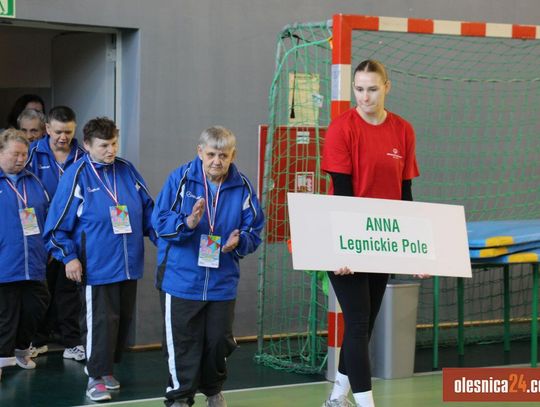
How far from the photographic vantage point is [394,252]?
181 inches

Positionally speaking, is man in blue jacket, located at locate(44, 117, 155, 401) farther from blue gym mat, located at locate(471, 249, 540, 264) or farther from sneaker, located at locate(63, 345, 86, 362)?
blue gym mat, located at locate(471, 249, 540, 264)

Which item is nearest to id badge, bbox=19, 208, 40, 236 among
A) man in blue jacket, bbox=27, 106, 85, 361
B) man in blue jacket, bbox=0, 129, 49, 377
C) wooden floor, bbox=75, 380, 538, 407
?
man in blue jacket, bbox=0, 129, 49, 377

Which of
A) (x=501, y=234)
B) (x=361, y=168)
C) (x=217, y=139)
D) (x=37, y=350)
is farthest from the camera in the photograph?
(x=37, y=350)

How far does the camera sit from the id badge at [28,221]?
5.83m

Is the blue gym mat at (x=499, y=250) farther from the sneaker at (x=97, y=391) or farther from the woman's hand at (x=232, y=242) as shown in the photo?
the sneaker at (x=97, y=391)

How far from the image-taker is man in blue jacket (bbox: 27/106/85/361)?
620cm

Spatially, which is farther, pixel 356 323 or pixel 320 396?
pixel 320 396

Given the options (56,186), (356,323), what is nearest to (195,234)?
(356,323)

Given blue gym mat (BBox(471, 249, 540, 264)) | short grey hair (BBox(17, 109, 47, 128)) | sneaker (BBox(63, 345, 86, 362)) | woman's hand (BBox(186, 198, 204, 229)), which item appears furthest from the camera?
short grey hair (BBox(17, 109, 47, 128))

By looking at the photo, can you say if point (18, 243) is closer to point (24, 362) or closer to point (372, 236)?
point (24, 362)

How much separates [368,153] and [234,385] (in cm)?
191

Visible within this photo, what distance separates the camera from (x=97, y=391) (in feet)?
17.8

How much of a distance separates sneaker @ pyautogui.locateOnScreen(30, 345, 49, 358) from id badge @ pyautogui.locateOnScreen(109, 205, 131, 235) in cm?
148

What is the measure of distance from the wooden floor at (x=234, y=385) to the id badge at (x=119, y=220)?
89 cm
